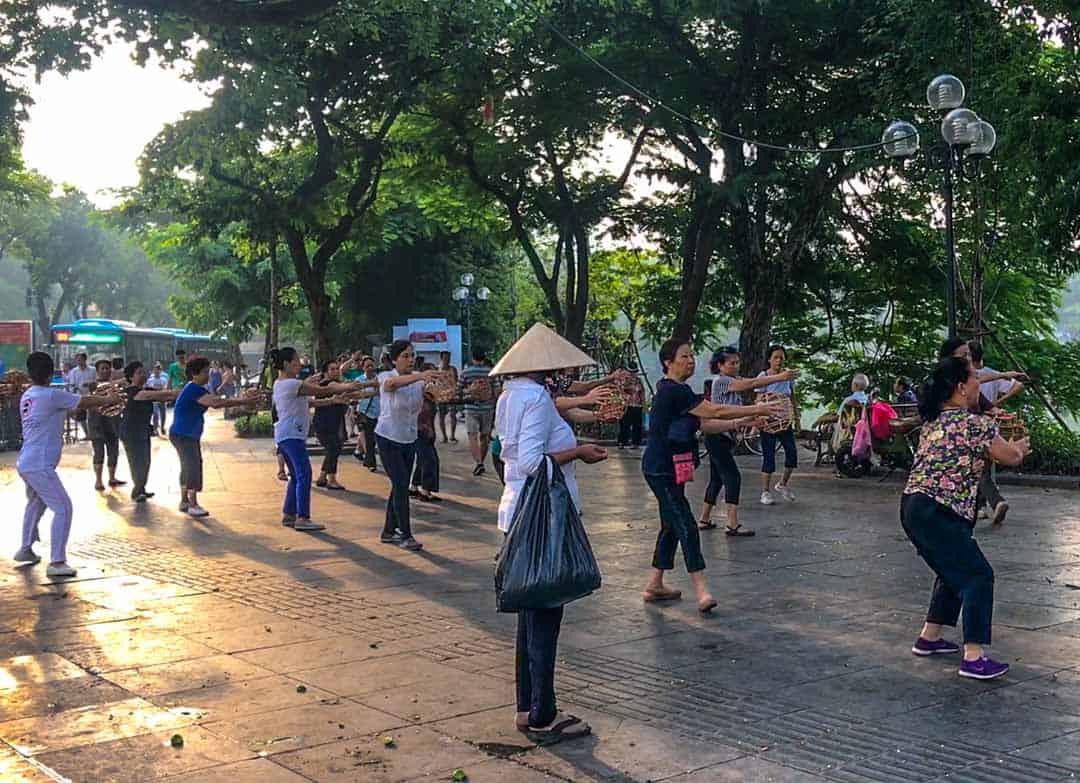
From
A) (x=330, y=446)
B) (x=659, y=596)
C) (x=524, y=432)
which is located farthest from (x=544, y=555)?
(x=330, y=446)

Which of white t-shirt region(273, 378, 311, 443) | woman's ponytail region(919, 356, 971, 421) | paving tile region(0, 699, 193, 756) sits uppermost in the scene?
woman's ponytail region(919, 356, 971, 421)

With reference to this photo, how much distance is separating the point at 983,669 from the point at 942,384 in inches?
57.8

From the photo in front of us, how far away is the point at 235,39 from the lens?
14.6m

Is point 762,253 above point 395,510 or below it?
above

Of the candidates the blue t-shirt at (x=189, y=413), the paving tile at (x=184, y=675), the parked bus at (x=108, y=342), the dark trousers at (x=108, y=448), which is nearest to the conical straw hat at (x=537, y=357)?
the paving tile at (x=184, y=675)

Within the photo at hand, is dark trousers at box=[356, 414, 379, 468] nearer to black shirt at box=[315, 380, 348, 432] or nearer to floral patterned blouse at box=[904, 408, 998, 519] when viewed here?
black shirt at box=[315, 380, 348, 432]

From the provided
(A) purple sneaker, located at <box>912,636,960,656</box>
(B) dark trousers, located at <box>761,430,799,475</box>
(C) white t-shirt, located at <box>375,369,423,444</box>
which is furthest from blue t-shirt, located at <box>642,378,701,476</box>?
(B) dark trousers, located at <box>761,430,799,475</box>

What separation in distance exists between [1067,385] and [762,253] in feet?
18.2

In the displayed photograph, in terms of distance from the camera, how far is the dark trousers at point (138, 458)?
1619cm

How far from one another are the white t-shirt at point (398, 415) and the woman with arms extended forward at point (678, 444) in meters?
3.59

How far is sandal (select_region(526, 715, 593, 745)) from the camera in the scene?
5.66 metres

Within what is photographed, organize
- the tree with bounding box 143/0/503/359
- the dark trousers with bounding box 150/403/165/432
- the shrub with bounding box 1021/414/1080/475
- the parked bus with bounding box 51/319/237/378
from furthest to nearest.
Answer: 1. the parked bus with bounding box 51/319/237/378
2. the dark trousers with bounding box 150/403/165/432
3. the tree with bounding box 143/0/503/359
4. the shrub with bounding box 1021/414/1080/475

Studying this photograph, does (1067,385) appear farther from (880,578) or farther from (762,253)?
(880,578)

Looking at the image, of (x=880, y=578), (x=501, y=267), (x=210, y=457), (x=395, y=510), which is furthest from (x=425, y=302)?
(x=880, y=578)
